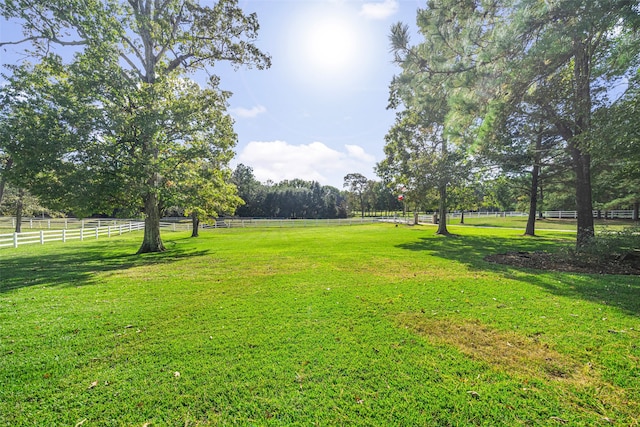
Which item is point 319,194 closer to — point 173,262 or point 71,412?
point 173,262

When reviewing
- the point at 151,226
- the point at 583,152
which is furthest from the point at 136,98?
the point at 583,152

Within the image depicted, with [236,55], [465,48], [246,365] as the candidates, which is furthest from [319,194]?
[246,365]

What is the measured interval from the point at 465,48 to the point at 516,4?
1268 millimetres

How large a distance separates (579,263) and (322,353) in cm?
929

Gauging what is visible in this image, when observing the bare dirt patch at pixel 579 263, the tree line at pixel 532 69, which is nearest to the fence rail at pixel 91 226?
the tree line at pixel 532 69

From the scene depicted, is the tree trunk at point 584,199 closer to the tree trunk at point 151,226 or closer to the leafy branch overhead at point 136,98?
the leafy branch overhead at point 136,98

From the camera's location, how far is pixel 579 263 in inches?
322

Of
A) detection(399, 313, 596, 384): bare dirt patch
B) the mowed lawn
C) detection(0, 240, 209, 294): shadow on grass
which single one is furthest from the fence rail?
detection(399, 313, 596, 384): bare dirt patch

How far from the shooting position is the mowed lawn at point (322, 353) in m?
2.42

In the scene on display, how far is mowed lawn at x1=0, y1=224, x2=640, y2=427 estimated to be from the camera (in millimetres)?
2416

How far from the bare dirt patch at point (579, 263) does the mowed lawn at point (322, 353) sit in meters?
1.38

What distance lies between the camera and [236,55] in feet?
42.6

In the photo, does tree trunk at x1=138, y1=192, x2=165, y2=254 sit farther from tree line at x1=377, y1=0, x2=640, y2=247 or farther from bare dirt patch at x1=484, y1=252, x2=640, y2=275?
bare dirt patch at x1=484, y1=252, x2=640, y2=275

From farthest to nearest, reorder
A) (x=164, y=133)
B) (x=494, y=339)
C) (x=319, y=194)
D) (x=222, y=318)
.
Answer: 1. (x=319, y=194)
2. (x=164, y=133)
3. (x=222, y=318)
4. (x=494, y=339)
